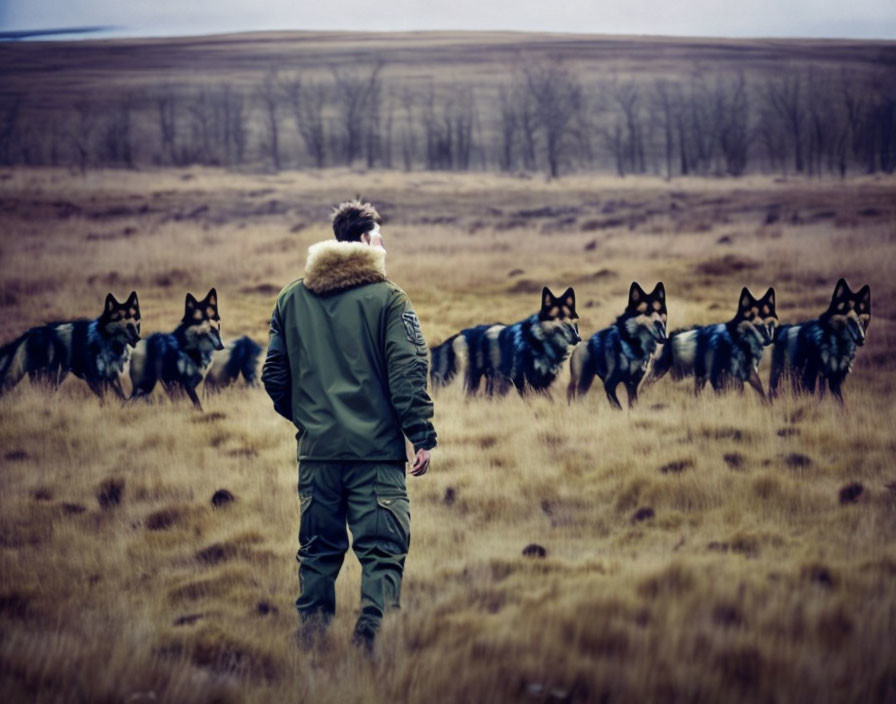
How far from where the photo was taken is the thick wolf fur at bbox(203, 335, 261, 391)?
10219mm

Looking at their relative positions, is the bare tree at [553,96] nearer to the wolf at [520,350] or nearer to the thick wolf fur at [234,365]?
the thick wolf fur at [234,365]

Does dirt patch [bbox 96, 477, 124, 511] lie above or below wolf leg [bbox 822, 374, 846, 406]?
below

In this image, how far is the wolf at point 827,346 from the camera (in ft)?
29.1

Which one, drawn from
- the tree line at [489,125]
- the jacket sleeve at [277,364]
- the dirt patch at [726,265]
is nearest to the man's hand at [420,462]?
Answer: the jacket sleeve at [277,364]

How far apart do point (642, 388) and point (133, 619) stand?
6.56m

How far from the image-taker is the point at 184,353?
377 inches

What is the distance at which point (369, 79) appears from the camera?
57.8 metres

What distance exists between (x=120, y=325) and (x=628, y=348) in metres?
5.57

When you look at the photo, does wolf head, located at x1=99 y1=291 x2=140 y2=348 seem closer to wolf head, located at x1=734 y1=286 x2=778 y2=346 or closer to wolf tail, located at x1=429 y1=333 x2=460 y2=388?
wolf tail, located at x1=429 y1=333 x2=460 y2=388

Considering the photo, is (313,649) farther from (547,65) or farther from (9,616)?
(547,65)

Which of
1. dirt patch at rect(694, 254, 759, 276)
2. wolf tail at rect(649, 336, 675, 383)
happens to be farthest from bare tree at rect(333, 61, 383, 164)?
wolf tail at rect(649, 336, 675, 383)

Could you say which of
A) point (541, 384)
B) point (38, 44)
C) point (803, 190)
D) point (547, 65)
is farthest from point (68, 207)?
point (547, 65)

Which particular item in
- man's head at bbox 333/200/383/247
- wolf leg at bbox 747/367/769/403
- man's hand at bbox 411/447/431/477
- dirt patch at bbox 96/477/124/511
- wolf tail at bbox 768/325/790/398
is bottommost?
dirt patch at bbox 96/477/124/511

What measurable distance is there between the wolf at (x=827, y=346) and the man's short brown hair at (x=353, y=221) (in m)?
6.25
